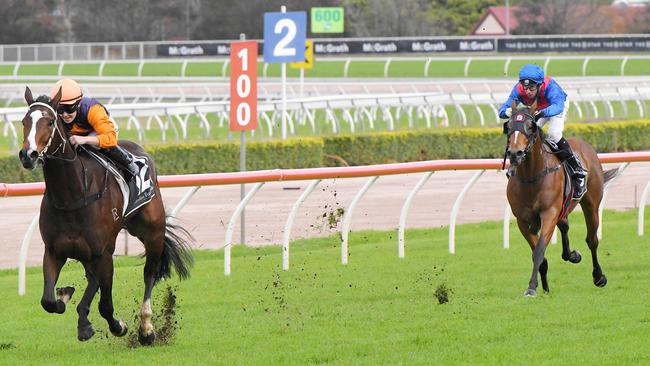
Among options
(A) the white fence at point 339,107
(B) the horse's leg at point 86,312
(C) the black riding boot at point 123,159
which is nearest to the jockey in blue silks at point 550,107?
(C) the black riding boot at point 123,159

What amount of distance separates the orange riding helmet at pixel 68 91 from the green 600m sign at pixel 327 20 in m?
35.4

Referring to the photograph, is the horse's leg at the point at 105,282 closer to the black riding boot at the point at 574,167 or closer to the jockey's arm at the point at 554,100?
the jockey's arm at the point at 554,100

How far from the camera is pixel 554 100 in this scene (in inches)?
324

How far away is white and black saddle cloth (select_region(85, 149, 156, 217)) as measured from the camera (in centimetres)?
632

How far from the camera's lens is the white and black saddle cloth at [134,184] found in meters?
6.32

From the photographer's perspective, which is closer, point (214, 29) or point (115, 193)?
point (115, 193)

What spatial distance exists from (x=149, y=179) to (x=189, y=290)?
1633 millimetres

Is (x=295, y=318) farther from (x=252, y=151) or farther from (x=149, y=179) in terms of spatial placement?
(x=252, y=151)

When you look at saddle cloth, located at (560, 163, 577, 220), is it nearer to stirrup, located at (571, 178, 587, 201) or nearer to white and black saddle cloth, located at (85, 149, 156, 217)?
stirrup, located at (571, 178, 587, 201)

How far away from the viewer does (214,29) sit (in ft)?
167

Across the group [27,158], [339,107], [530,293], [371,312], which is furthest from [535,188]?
[339,107]

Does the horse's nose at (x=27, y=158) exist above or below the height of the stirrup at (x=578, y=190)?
above

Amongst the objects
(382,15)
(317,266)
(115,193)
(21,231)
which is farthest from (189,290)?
(382,15)

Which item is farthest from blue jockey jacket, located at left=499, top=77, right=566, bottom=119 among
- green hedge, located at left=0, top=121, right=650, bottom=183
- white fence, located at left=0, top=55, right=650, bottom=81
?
white fence, located at left=0, top=55, right=650, bottom=81
